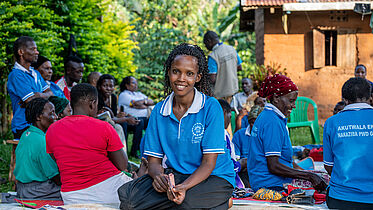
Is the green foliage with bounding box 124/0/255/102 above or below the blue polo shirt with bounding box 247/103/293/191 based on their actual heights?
above

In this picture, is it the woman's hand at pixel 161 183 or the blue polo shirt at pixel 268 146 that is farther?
the blue polo shirt at pixel 268 146

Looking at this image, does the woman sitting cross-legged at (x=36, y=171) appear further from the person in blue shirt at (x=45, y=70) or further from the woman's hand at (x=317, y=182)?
the woman's hand at (x=317, y=182)

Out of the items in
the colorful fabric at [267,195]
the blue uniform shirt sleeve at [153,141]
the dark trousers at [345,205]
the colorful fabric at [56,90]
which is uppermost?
the colorful fabric at [56,90]

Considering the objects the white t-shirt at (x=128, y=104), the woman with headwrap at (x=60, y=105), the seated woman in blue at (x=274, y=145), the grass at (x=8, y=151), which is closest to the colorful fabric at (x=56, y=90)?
the woman with headwrap at (x=60, y=105)

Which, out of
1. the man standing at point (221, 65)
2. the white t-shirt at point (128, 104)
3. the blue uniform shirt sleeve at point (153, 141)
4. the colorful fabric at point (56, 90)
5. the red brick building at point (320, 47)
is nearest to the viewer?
the blue uniform shirt sleeve at point (153, 141)

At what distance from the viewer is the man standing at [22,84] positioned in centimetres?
502

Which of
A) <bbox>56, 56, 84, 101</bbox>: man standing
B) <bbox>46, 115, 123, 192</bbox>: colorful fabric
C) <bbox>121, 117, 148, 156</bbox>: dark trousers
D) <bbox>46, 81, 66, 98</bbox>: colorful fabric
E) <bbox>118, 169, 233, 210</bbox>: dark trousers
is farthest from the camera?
<bbox>121, 117, 148, 156</bbox>: dark trousers

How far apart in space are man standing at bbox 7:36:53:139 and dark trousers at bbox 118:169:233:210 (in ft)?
8.47

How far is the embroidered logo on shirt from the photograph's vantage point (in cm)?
281

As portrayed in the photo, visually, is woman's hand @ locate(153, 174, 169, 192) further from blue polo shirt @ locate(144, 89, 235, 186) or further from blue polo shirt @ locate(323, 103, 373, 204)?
blue polo shirt @ locate(323, 103, 373, 204)

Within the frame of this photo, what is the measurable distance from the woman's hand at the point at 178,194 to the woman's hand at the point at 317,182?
4.68ft

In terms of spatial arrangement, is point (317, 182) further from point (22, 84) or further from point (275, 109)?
point (22, 84)

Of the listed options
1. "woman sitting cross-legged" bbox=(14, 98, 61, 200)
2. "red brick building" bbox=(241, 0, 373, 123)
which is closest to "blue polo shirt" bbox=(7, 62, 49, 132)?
"woman sitting cross-legged" bbox=(14, 98, 61, 200)

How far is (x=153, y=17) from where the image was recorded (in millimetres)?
20688
